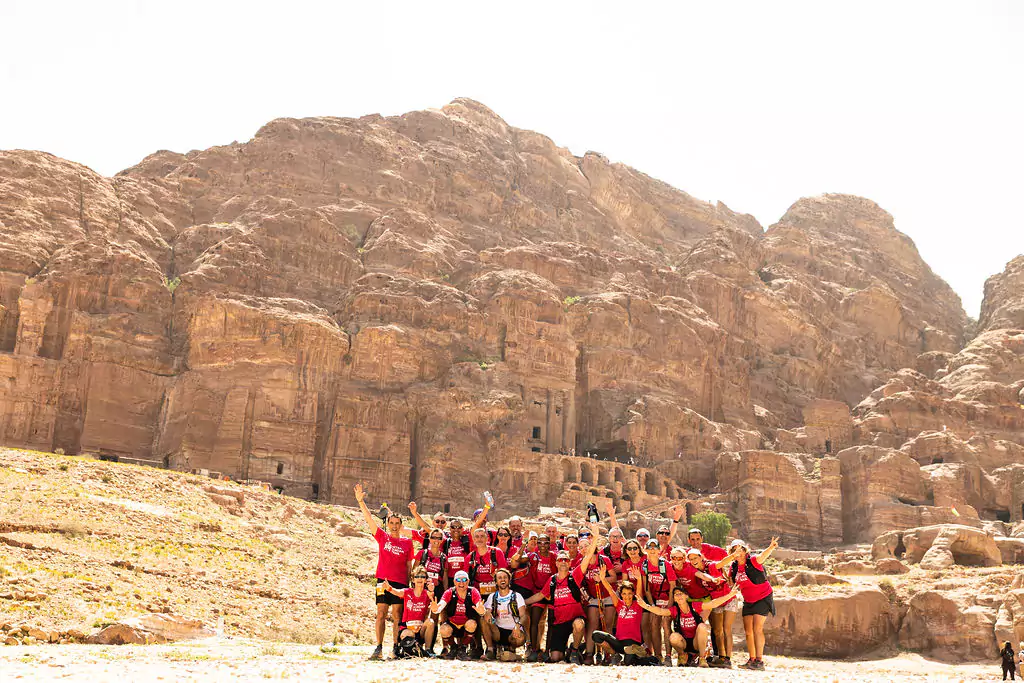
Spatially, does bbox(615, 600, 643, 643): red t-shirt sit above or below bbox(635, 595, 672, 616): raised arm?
below

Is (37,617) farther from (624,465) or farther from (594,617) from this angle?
(624,465)

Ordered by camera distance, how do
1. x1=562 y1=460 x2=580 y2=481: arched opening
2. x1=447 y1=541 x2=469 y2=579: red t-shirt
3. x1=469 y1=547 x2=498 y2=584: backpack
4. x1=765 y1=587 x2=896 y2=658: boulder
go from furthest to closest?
x1=562 y1=460 x2=580 y2=481: arched opening
x1=765 y1=587 x2=896 y2=658: boulder
x1=447 y1=541 x2=469 y2=579: red t-shirt
x1=469 y1=547 x2=498 y2=584: backpack

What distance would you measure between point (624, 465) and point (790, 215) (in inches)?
2979

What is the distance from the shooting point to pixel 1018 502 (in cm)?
7175

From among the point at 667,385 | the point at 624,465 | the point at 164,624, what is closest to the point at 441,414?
the point at 624,465

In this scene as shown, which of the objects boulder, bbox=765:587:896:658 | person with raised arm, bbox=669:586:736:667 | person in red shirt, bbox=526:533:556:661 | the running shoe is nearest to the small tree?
boulder, bbox=765:587:896:658

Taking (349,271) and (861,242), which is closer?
(349,271)

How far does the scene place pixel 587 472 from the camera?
6406 centimetres

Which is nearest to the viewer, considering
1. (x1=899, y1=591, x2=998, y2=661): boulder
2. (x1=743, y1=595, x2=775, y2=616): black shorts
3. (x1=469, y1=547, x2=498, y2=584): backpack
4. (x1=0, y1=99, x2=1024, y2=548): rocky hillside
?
(x1=743, y1=595, x2=775, y2=616): black shorts

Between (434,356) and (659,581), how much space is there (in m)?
49.9

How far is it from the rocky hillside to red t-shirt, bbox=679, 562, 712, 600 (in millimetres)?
42109

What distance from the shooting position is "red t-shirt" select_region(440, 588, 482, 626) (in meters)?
19.2

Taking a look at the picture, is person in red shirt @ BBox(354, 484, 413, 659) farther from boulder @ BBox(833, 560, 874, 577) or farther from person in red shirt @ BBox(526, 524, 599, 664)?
boulder @ BBox(833, 560, 874, 577)

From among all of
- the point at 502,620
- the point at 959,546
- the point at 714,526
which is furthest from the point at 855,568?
the point at 502,620
